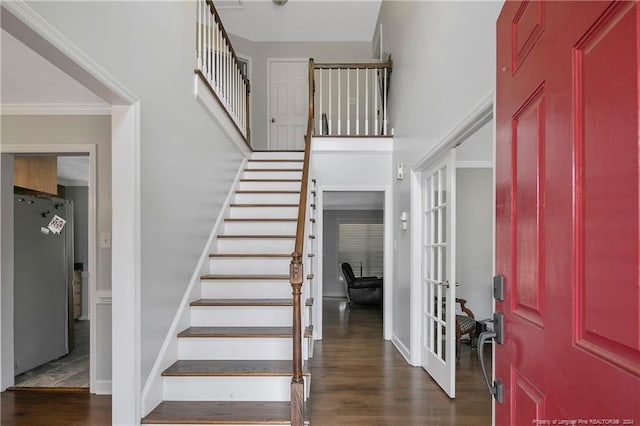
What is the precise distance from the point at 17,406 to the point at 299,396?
220 cm

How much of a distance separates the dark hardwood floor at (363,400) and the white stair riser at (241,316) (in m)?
0.66

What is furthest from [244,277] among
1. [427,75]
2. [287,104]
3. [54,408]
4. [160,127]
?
[287,104]

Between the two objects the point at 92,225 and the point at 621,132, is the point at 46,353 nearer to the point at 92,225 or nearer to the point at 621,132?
the point at 92,225

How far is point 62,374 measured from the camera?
11.7 ft

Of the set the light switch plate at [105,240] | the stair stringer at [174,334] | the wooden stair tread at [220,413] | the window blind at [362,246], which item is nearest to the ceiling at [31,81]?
the light switch plate at [105,240]

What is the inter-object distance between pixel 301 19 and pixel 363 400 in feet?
19.3

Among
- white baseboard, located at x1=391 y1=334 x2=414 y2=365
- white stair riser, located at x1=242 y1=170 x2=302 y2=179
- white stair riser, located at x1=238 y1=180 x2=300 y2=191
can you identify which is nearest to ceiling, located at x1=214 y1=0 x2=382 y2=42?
white stair riser, located at x1=242 y1=170 x2=302 y2=179

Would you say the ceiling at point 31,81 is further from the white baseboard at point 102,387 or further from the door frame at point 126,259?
the white baseboard at point 102,387

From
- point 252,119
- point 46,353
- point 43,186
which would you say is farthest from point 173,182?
point 252,119

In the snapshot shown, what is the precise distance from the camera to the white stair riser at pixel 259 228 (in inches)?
161

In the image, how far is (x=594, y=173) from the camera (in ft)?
2.31

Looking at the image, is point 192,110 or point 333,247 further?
point 333,247

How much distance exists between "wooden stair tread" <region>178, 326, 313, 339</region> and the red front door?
1904 mm

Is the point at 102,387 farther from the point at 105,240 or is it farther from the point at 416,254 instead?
the point at 416,254
